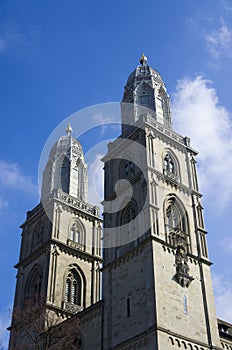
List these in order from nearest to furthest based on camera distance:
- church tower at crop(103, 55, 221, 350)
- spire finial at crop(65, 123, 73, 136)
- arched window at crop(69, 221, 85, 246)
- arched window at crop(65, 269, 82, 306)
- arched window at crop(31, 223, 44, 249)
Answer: church tower at crop(103, 55, 221, 350) < arched window at crop(65, 269, 82, 306) < arched window at crop(31, 223, 44, 249) < arched window at crop(69, 221, 85, 246) < spire finial at crop(65, 123, 73, 136)

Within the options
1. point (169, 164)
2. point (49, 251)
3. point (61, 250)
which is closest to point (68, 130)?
point (61, 250)

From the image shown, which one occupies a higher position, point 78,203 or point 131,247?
point 78,203

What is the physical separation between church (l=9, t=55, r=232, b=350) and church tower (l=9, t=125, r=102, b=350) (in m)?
0.11

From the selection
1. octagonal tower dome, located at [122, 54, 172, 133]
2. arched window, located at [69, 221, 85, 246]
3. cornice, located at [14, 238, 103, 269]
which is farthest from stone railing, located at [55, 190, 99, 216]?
octagonal tower dome, located at [122, 54, 172, 133]

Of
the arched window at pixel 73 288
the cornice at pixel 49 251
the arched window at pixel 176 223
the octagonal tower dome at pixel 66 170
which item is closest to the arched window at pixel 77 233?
the cornice at pixel 49 251

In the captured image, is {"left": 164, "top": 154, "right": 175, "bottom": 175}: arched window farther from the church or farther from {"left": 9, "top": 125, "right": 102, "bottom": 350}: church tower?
{"left": 9, "top": 125, "right": 102, "bottom": 350}: church tower

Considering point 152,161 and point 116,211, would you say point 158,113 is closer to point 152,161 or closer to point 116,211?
point 152,161

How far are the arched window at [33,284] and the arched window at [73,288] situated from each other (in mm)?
2662

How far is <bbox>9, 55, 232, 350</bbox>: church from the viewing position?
35.8 meters

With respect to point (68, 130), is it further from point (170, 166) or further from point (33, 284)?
point (170, 166)

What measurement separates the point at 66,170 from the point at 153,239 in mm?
24034

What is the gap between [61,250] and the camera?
167 feet

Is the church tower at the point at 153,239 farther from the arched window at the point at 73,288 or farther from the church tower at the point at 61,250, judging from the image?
the arched window at the point at 73,288

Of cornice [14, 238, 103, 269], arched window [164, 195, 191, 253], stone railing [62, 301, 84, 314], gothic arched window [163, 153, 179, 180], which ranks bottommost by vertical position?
stone railing [62, 301, 84, 314]
